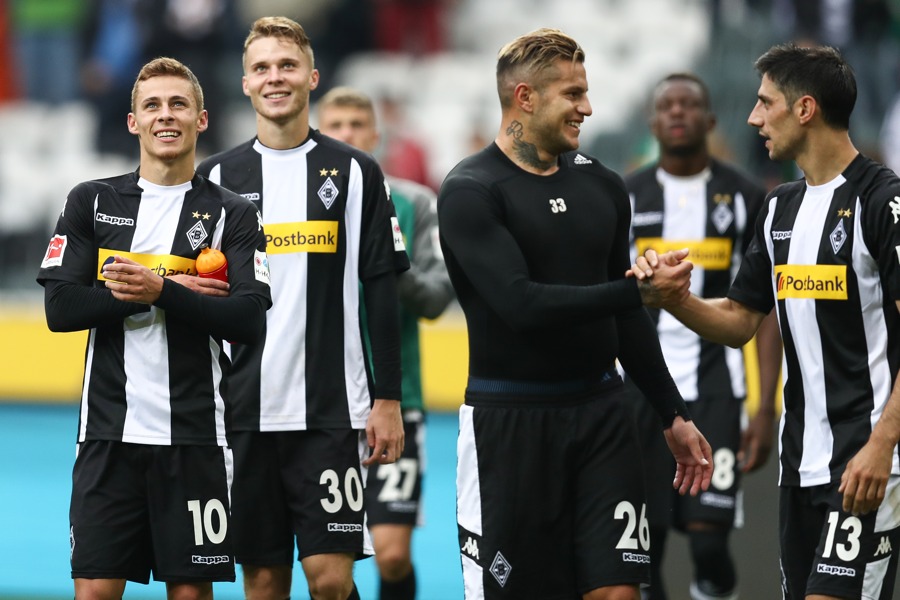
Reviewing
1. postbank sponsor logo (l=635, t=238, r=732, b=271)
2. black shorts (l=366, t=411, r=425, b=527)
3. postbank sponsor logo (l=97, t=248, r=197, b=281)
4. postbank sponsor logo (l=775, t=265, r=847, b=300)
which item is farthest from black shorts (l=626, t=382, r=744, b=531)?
postbank sponsor logo (l=97, t=248, r=197, b=281)

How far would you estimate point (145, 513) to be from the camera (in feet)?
15.2

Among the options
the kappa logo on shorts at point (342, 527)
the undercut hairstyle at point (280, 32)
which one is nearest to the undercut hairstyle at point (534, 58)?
the undercut hairstyle at point (280, 32)

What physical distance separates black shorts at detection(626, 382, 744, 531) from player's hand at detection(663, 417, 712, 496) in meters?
1.86

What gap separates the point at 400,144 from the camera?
1505 cm

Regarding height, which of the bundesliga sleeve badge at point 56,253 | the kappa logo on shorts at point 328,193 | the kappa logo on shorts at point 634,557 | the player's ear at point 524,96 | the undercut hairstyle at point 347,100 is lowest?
the kappa logo on shorts at point 634,557

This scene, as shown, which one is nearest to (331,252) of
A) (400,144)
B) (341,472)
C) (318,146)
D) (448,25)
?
(318,146)

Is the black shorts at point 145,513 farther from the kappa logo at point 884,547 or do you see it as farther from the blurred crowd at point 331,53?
the blurred crowd at point 331,53

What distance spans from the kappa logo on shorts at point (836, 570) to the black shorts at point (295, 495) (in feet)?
5.63

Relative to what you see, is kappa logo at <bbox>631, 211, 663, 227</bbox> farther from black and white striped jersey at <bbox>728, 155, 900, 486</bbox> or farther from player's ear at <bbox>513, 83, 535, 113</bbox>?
player's ear at <bbox>513, 83, 535, 113</bbox>

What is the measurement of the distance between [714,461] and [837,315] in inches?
88.1

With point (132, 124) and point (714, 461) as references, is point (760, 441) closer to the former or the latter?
point (714, 461)

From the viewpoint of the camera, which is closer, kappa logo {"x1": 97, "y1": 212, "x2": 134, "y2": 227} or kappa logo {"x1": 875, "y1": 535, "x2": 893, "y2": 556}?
kappa logo {"x1": 875, "y1": 535, "x2": 893, "y2": 556}

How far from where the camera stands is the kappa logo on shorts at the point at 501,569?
14.4 feet

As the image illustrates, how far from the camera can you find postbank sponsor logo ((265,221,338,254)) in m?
5.29
